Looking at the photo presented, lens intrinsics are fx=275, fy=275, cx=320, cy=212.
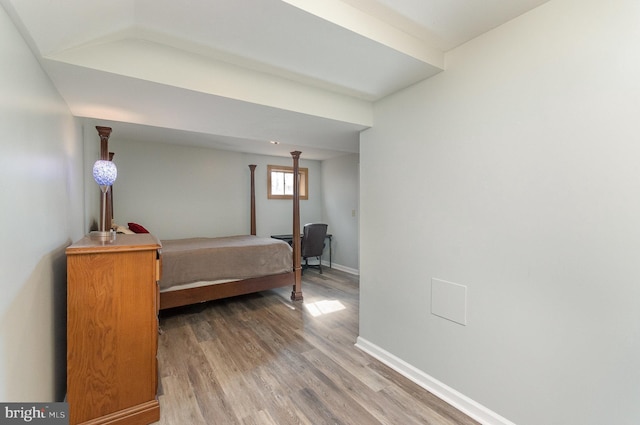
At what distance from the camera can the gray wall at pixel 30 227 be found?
975 mm

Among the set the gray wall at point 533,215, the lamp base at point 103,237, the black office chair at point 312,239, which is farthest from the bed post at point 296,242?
the lamp base at point 103,237

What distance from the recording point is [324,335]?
277 centimetres

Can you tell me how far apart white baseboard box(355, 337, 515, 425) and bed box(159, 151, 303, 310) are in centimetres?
171

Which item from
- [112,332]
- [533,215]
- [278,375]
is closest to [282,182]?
[278,375]

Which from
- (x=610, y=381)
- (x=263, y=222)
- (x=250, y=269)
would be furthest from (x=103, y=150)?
(x=610, y=381)

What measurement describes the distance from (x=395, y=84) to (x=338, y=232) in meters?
3.88

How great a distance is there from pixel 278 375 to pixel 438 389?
115 centimetres

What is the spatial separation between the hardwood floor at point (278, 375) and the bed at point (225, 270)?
0.96 feet

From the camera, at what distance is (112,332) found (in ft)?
5.03

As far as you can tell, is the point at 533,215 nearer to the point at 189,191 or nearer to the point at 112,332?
the point at 112,332

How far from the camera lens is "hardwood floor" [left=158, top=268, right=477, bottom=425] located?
1703 mm

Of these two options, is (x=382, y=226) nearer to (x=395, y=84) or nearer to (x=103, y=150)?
(x=395, y=84)

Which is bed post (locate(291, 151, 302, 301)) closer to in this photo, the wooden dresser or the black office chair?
the black office chair

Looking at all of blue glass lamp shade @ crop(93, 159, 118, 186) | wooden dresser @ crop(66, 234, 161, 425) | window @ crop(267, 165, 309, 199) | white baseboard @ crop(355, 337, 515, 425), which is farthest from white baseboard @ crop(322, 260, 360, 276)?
blue glass lamp shade @ crop(93, 159, 118, 186)
